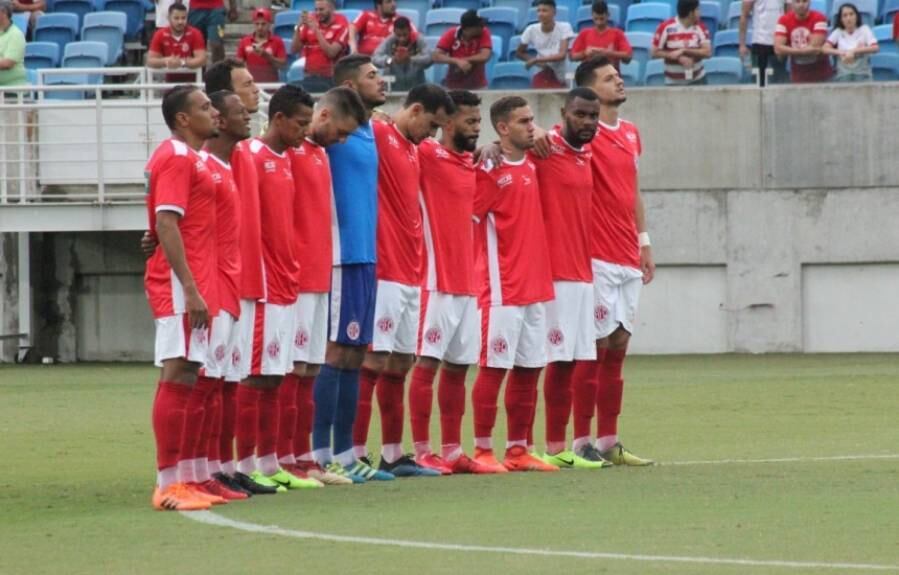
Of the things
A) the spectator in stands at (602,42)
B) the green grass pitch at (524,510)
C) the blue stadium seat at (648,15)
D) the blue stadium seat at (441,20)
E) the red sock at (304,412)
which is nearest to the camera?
the green grass pitch at (524,510)

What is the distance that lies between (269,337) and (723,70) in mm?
14818

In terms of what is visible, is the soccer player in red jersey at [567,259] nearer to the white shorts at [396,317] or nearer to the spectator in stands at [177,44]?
the white shorts at [396,317]

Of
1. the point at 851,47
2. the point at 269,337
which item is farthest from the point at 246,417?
the point at 851,47

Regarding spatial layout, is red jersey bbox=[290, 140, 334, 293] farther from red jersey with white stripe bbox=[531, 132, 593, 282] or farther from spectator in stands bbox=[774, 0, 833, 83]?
spectator in stands bbox=[774, 0, 833, 83]

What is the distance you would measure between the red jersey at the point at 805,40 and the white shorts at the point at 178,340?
596 inches

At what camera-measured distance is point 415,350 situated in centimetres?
1168

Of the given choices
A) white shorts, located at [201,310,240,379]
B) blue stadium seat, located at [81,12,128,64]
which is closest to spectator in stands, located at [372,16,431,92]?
blue stadium seat, located at [81,12,128,64]

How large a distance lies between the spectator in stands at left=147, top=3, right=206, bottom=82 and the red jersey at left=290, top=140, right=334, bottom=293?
13.3m

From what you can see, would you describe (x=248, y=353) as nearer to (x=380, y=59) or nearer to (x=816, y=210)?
(x=380, y=59)

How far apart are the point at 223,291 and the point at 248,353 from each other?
1.48ft

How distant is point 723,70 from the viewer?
80.5ft

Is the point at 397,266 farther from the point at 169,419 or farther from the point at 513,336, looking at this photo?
the point at 169,419

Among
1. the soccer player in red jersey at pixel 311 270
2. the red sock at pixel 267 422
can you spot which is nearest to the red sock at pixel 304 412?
the soccer player in red jersey at pixel 311 270

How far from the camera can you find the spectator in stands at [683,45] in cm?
2378
